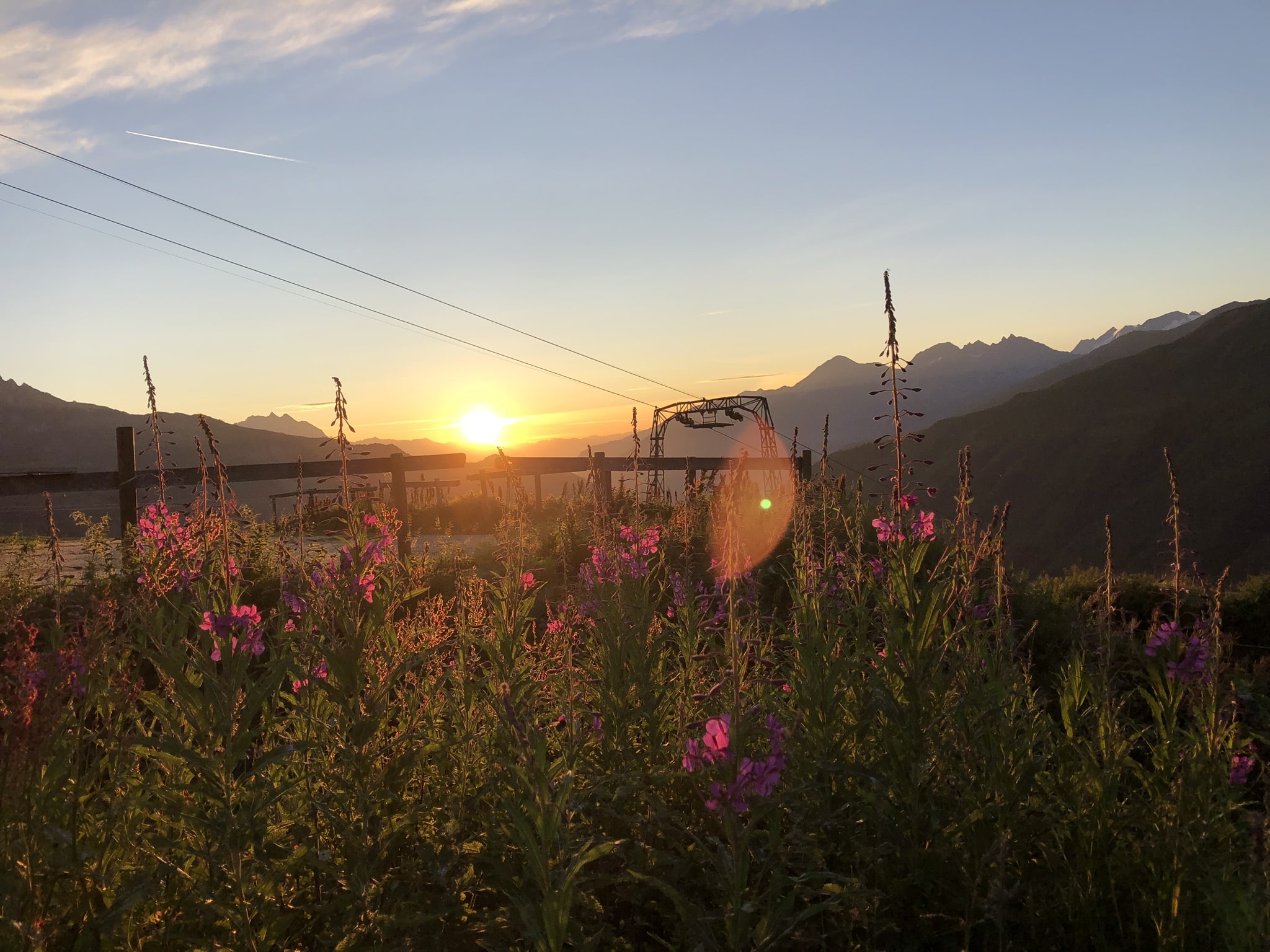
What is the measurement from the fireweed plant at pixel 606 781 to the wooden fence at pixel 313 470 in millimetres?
2961

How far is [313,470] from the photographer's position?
10461mm

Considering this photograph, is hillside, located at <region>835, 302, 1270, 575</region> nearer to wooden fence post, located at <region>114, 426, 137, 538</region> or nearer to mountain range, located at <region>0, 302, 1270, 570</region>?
mountain range, located at <region>0, 302, 1270, 570</region>

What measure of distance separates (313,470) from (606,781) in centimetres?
851

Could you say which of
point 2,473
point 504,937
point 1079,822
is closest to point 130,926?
point 504,937

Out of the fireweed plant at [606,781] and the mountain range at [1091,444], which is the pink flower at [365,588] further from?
the mountain range at [1091,444]

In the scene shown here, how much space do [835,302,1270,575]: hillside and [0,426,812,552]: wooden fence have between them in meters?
66.0

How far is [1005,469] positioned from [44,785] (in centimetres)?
11374

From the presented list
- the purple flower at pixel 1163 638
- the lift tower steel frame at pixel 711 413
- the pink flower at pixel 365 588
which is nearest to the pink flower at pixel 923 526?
the purple flower at pixel 1163 638

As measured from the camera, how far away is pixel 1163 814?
126 inches

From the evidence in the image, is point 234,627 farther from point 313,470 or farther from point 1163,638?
point 313,470

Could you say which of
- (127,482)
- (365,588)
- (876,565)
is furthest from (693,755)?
(127,482)

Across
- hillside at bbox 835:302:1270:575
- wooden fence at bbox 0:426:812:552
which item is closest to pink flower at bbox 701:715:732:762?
wooden fence at bbox 0:426:812:552

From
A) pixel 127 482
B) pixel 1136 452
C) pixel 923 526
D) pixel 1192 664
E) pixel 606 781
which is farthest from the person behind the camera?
pixel 1136 452

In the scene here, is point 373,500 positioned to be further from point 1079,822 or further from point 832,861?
point 1079,822
